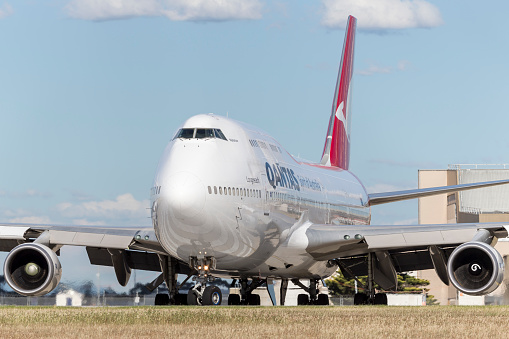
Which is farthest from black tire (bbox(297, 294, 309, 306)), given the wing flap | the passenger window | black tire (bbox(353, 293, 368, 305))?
the passenger window

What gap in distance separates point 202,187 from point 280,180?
4400mm

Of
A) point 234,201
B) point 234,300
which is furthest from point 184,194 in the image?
point 234,300

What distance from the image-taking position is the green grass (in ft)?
40.9

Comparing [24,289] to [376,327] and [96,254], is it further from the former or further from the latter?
[376,327]

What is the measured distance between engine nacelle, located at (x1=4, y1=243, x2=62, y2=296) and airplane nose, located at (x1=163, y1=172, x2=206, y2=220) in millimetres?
4183

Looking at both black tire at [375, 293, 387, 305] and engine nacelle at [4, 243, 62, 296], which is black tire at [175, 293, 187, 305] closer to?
engine nacelle at [4, 243, 62, 296]

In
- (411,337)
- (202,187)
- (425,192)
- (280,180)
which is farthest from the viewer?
(425,192)

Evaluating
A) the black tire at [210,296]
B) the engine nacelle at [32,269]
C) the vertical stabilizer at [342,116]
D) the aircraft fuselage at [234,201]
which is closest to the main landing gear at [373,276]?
the aircraft fuselage at [234,201]

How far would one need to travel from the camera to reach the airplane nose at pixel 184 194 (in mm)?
19219

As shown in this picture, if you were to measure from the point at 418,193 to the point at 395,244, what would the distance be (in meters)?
6.06

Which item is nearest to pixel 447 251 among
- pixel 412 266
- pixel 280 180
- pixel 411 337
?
pixel 412 266

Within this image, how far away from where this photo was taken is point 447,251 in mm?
24812

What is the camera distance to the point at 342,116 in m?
38.1

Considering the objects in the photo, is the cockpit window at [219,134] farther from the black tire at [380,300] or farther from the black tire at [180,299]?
the black tire at [380,300]
